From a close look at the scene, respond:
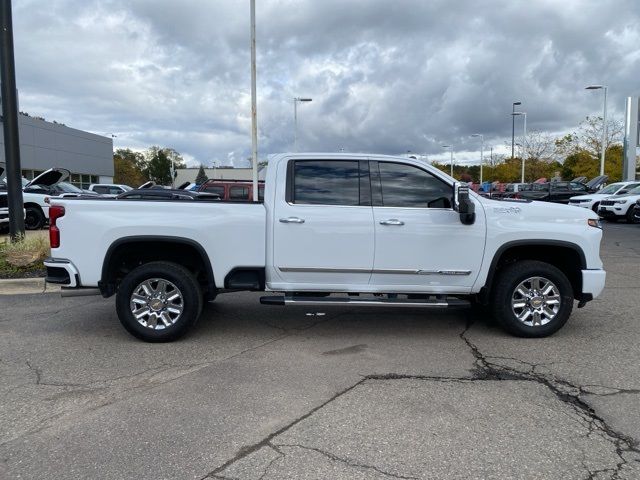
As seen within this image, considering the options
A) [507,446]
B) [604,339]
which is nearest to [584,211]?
[604,339]

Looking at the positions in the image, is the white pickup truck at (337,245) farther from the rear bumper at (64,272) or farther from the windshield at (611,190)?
the windshield at (611,190)

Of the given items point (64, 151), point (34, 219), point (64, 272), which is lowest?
point (64, 272)

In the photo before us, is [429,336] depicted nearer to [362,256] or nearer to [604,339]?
[362,256]

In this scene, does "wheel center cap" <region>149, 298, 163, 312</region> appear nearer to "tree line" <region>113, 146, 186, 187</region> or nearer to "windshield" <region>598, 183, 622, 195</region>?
"windshield" <region>598, 183, 622, 195</region>

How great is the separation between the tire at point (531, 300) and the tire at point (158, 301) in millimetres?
3183

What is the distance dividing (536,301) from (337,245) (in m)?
2.21

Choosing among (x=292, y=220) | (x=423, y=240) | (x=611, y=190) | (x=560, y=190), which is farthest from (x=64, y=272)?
(x=560, y=190)

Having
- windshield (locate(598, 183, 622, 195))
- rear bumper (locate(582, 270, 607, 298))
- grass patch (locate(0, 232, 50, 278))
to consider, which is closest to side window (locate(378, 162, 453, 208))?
rear bumper (locate(582, 270, 607, 298))

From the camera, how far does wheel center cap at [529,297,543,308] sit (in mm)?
5543

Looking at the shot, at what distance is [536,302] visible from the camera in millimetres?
5547

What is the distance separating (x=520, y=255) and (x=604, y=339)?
123 centimetres

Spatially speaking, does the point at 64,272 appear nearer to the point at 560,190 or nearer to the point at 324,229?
the point at 324,229

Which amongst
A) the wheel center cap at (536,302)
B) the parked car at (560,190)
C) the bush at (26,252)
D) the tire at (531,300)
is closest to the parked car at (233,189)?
the bush at (26,252)

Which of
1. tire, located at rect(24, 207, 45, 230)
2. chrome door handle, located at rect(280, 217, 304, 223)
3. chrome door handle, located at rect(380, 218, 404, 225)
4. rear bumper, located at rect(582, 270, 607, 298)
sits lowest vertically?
rear bumper, located at rect(582, 270, 607, 298)
